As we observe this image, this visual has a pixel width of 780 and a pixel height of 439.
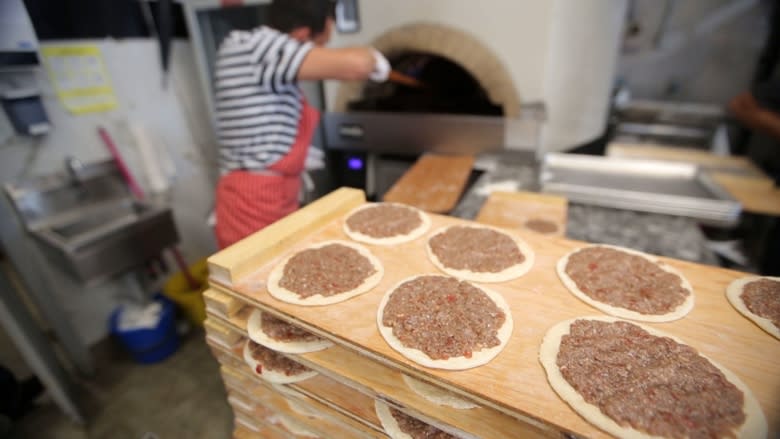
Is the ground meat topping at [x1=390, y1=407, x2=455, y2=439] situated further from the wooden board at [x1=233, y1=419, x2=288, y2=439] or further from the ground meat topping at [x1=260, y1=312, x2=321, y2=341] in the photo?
the wooden board at [x1=233, y1=419, x2=288, y2=439]

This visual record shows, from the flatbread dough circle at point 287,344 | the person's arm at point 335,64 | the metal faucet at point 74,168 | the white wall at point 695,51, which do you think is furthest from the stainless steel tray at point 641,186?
the white wall at point 695,51

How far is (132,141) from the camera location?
8.31 ft

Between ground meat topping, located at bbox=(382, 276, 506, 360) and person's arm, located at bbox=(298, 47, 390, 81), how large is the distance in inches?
40.5

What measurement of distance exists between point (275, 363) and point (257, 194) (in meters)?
0.95

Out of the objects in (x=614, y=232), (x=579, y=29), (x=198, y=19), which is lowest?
(x=614, y=232)

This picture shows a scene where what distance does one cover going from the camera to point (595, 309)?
2.56 feet

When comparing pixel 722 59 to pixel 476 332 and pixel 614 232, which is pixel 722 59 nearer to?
pixel 614 232

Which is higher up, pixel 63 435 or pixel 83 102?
pixel 83 102

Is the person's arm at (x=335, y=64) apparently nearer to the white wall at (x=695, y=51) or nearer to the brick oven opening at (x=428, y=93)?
the brick oven opening at (x=428, y=93)

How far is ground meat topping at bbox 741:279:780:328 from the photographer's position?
0.71m

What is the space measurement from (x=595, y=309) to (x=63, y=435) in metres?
2.87

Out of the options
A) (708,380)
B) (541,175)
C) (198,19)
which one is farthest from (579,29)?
(198,19)

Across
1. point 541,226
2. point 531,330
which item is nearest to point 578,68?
point 541,226

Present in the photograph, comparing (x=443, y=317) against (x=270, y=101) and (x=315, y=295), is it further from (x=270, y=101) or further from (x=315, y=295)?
(x=270, y=101)
